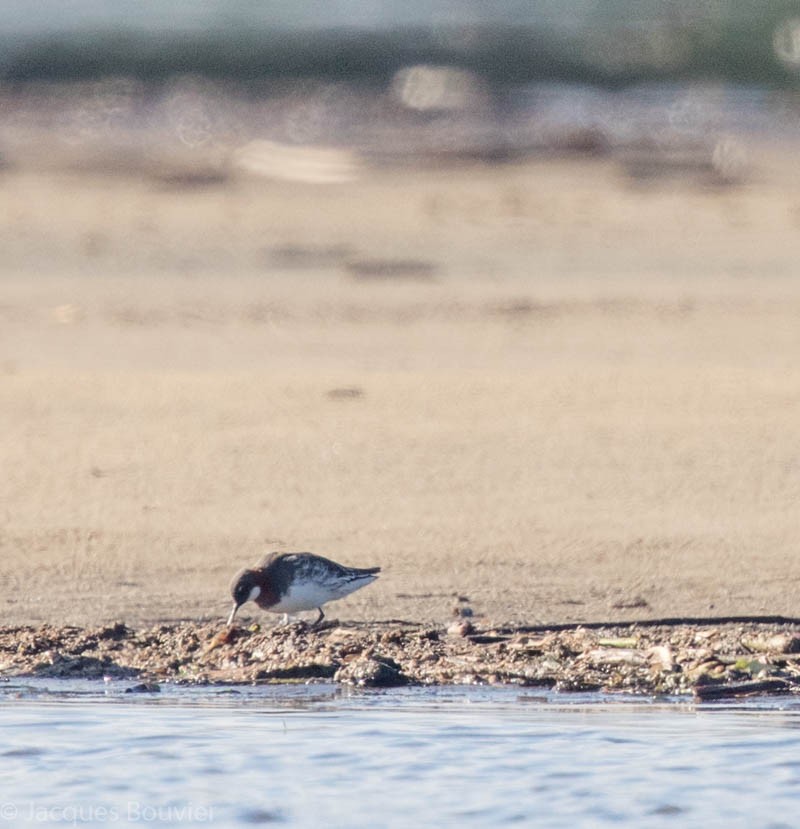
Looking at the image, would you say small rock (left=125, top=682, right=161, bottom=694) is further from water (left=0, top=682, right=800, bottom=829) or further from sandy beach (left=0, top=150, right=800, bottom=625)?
sandy beach (left=0, top=150, right=800, bottom=625)

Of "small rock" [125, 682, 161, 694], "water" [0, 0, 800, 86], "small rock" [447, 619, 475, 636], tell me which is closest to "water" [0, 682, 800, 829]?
"small rock" [125, 682, 161, 694]

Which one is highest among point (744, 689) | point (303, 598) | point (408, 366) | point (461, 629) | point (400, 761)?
point (408, 366)

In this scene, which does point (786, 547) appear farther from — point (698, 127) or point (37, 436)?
point (698, 127)

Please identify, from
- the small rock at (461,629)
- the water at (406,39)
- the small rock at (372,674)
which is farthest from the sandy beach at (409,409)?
the water at (406,39)

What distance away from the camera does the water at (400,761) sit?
18.1 ft

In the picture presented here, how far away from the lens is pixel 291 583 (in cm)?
666

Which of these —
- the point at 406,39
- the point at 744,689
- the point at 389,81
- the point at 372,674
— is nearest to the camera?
the point at 744,689

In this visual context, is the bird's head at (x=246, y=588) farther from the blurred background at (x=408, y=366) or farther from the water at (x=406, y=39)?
the water at (x=406, y=39)

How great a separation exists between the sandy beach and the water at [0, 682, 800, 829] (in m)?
0.85

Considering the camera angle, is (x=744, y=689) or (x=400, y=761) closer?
(x=400, y=761)

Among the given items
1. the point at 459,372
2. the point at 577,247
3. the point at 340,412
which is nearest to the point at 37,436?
the point at 340,412

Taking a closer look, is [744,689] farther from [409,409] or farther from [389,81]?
[389,81]

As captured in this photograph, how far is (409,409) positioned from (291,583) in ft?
10.3

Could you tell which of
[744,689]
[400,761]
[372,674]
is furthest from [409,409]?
[400,761]
